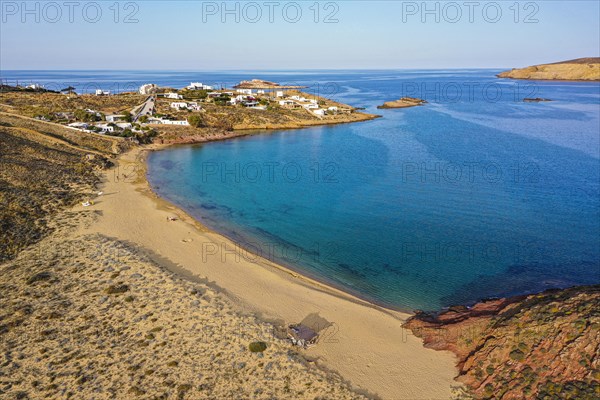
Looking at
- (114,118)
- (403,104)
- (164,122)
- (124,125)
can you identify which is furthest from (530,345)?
(403,104)

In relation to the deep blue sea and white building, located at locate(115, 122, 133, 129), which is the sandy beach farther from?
white building, located at locate(115, 122, 133, 129)

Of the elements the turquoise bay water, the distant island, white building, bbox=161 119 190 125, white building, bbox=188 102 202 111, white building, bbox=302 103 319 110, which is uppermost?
the distant island

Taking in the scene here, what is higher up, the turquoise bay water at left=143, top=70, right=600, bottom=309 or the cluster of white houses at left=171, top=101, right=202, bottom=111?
the cluster of white houses at left=171, top=101, right=202, bottom=111

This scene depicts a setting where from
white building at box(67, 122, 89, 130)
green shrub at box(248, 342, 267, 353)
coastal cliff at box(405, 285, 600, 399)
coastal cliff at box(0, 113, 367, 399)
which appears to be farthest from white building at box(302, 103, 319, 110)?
green shrub at box(248, 342, 267, 353)

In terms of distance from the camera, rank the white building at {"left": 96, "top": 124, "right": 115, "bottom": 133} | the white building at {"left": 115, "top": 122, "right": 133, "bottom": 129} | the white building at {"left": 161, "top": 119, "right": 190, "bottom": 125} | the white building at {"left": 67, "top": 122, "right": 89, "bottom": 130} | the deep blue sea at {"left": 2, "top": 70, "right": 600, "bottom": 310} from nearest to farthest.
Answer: the deep blue sea at {"left": 2, "top": 70, "right": 600, "bottom": 310}, the white building at {"left": 67, "top": 122, "right": 89, "bottom": 130}, the white building at {"left": 96, "top": 124, "right": 115, "bottom": 133}, the white building at {"left": 115, "top": 122, "right": 133, "bottom": 129}, the white building at {"left": 161, "top": 119, "right": 190, "bottom": 125}

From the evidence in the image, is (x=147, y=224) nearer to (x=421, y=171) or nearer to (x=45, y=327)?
(x=45, y=327)

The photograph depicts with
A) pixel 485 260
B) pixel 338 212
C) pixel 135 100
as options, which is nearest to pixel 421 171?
pixel 338 212

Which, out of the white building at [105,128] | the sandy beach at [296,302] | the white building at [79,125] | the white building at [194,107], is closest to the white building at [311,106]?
the white building at [194,107]
